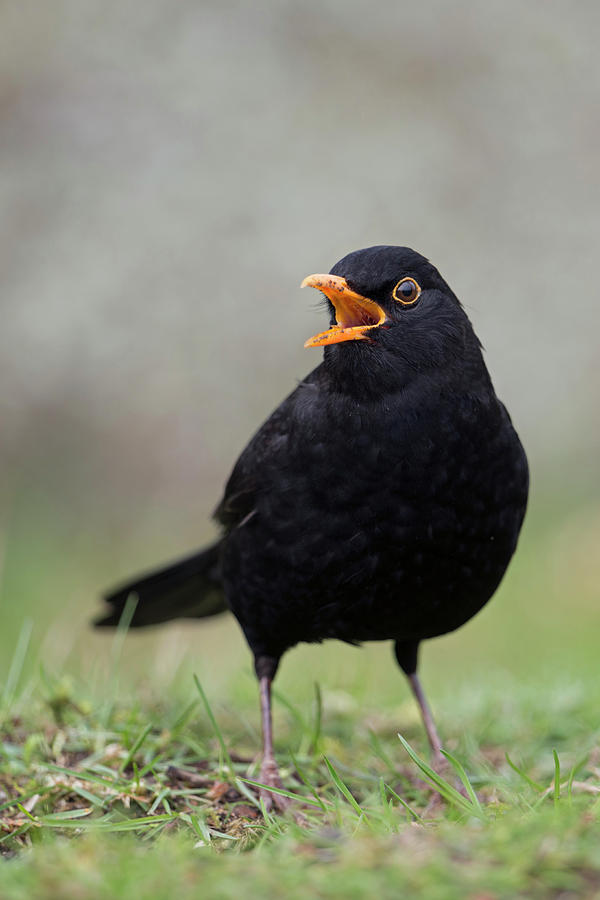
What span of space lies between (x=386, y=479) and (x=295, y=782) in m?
1.10

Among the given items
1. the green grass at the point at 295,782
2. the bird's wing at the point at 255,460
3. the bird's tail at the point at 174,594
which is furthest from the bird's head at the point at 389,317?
the bird's tail at the point at 174,594

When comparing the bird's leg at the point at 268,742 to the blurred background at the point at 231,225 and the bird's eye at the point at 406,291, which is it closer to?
the bird's eye at the point at 406,291

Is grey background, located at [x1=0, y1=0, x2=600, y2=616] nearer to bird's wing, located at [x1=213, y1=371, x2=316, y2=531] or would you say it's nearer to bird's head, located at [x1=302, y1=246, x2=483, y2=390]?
bird's wing, located at [x1=213, y1=371, x2=316, y2=531]

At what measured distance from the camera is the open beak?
3.11 m

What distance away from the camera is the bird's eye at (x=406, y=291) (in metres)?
3.31

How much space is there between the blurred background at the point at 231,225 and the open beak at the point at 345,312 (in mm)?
6232

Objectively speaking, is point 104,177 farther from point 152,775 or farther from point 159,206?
point 152,775

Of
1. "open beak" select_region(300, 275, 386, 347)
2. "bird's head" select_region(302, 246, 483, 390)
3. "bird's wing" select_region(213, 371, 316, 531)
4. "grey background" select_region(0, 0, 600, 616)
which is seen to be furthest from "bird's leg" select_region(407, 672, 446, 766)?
"grey background" select_region(0, 0, 600, 616)

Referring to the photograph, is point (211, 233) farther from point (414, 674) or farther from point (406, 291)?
point (406, 291)

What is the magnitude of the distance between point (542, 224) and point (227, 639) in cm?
583

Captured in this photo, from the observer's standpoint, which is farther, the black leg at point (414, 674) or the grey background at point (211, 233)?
the grey background at point (211, 233)

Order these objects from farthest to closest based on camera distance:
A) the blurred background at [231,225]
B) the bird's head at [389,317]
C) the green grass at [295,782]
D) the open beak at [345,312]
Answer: the blurred background at [231,225] → the bird's head at [389,317] → the open beak at [345,312] → the green grass at [295,782]

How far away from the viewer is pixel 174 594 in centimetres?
470

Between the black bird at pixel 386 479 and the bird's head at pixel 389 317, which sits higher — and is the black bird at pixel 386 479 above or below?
below
